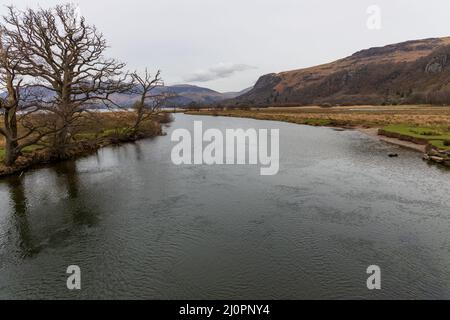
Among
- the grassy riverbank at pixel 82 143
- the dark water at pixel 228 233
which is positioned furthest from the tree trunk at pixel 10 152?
the dark water at pixel 228 233

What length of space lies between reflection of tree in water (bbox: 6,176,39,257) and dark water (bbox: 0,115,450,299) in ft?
0.24

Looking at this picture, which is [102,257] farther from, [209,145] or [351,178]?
[209,145]

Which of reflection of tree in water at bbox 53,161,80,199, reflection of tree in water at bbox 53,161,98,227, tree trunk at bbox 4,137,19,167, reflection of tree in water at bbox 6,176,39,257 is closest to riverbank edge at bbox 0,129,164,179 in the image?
tree trunk at bbox 4,137,19,167

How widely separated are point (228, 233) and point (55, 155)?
25988 millimetres

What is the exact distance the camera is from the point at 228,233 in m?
15.0

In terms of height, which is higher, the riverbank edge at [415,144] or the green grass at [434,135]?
the green grass at [434,135]

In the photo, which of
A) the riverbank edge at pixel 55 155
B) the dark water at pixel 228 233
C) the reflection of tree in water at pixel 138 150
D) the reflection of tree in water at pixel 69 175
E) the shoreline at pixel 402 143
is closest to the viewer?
the dark water at pixel 228 233

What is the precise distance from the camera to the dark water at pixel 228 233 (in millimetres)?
10891

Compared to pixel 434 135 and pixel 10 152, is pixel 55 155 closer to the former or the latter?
pixel 10 152

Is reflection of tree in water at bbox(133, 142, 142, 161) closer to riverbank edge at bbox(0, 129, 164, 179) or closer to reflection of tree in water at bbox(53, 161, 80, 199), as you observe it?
riverbank edge at bbox(0, 129, 164, 179)

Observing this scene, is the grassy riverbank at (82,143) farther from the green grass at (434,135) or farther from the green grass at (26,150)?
the green grass at (434,135)

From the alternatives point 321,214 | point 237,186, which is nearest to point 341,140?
point 237,186

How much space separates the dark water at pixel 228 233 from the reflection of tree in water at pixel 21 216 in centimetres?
7

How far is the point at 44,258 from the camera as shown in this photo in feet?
42.1
